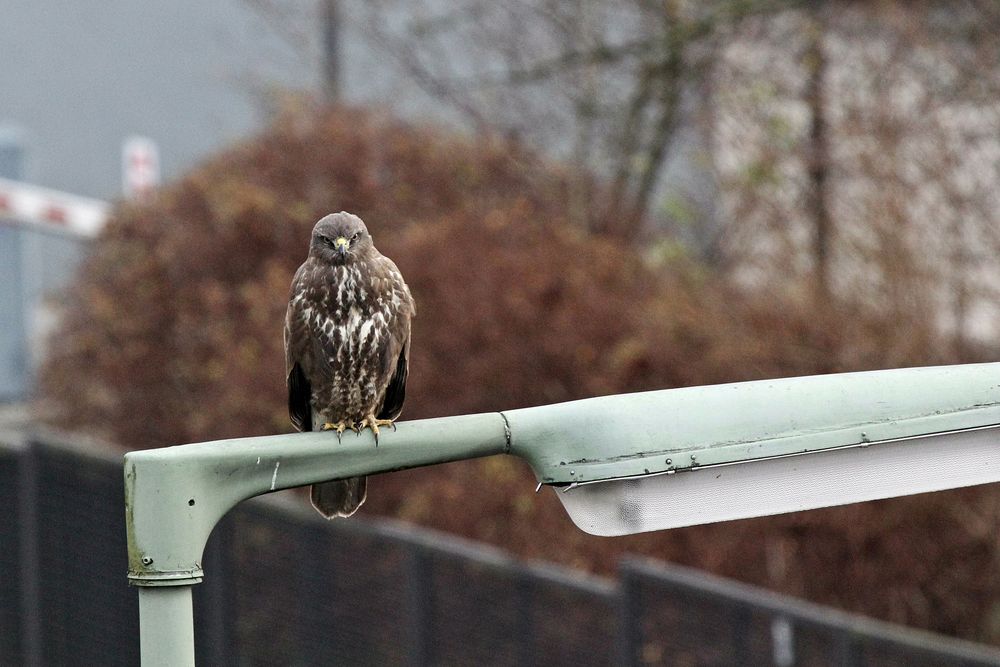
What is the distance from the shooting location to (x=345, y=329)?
4.68 metres

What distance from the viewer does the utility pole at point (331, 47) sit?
12.1m

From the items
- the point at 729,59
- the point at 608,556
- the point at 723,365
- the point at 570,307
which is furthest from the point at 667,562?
the point at 729,59

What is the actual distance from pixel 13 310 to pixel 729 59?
27.3 feet

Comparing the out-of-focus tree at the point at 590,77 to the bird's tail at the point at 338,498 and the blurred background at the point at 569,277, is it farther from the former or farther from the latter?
the bird's tail at the point at 338,498

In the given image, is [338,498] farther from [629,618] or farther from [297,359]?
[629,618]

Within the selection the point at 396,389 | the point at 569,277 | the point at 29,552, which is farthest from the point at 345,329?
the point at 29,552

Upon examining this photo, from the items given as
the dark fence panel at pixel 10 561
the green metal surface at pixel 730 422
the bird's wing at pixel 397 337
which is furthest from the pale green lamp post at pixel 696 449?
the dark fence panel at pixel 10 561

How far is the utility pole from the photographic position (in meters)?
12.1

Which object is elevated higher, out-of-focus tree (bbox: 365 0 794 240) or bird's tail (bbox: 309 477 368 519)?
out-of-focus tree (bbox: 365 0 794 240)

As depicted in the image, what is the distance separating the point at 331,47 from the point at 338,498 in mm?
9071

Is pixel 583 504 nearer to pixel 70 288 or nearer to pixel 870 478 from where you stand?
pixel 870 478

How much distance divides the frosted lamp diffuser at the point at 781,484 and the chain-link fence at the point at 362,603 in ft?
7.71

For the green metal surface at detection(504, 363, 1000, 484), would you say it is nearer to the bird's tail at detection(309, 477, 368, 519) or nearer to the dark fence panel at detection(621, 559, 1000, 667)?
the bird's tail at detection(309, 477, 368, 519)

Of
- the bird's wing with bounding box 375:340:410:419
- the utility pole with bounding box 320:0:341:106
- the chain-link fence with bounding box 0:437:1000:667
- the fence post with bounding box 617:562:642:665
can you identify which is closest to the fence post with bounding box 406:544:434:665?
the chain-link fence with bounding box 0:437:1000:667
